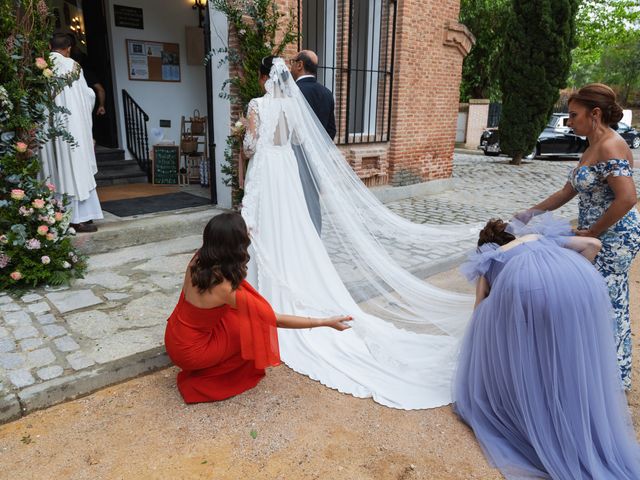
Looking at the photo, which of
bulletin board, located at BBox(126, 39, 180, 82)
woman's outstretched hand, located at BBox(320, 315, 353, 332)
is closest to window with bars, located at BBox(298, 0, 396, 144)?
bulletin board, located at BBox(126, 39, 180, 82)

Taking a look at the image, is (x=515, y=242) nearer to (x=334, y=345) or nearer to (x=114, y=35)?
(x=334, y=345)

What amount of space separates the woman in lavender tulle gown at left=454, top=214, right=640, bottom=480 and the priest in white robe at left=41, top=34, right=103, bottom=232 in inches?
174

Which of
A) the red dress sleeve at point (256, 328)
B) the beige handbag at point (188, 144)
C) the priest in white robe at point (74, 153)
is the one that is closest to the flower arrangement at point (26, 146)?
the priest in white robe at point (74, 153)

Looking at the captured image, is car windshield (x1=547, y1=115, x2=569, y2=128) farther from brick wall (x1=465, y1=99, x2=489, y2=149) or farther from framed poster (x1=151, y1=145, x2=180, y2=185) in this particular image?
framed poster (x1=151, y1=145, x2=180, y2=185)

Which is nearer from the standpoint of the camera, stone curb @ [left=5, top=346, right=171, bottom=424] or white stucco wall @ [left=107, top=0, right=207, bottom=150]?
stone curb @ [left=5, top=346, right=171, bottom=424]

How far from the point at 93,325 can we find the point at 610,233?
11.9ft

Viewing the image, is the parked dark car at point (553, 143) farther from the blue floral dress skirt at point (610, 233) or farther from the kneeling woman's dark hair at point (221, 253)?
the kneeling woman's dark hair at point (221, 253)

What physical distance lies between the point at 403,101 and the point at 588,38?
20507 millimetres

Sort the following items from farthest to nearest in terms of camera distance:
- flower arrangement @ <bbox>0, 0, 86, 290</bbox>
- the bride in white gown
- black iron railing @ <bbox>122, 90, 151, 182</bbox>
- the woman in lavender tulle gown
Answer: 1. black iron railing @ <bbox>122, 90, 151, 182</bbox>
2. flower arrangement @ <bbox>0, 0, 86, 290</bbox>
3. the bride in white gown
4. the woman in lavender tulle gown

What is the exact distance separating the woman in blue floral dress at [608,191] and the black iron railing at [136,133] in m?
7.14

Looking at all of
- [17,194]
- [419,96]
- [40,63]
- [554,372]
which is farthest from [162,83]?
[554,372]

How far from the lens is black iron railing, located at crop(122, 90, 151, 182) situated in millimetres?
8586

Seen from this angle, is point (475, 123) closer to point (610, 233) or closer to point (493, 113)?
point (493, 113)

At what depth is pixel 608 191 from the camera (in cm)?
301
